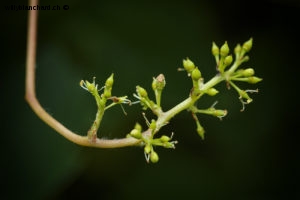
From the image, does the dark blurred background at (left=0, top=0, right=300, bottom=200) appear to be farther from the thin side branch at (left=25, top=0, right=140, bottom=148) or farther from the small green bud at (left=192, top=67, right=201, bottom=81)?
the small green bud at (left=192, top=67, right=201, bottom=81)

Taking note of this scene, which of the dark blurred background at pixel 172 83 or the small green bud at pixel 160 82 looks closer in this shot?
the small green bud at pixel 160 82

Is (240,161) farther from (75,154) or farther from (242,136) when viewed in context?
(75,154)

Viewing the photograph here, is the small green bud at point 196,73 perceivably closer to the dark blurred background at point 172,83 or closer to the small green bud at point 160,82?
the small green bud at point 160,82

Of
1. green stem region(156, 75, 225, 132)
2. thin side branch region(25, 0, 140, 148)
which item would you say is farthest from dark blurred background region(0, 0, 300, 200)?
green stem region(156, 75, 225, 132)

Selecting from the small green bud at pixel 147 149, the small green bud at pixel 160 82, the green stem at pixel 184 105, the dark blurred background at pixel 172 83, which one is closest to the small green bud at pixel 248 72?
the green stem at pixel 184 105

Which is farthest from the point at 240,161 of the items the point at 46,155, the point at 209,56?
the point at 46,155
